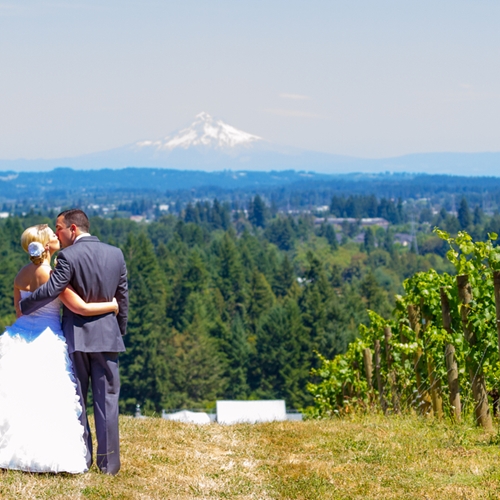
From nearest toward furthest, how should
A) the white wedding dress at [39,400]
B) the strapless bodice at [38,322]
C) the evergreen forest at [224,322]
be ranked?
the white wedding dress at [39,400]
the strapless bodice at [38,322]
the evergreen forest at [224,322]

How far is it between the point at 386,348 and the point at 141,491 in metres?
5.14

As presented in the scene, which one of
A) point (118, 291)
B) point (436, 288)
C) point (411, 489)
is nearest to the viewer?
point (411, 489)

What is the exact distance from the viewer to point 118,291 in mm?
6551

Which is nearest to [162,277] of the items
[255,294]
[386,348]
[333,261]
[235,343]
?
[255,294]

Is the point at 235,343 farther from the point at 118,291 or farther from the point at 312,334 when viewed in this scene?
the point at 118,291

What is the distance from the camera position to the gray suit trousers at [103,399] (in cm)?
643

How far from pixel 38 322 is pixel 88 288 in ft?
1.43

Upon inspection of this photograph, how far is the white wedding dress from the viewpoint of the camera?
6.09 metres

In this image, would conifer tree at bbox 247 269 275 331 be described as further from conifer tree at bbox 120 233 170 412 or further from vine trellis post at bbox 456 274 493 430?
vine trellis post at bbox 456 274 493 430

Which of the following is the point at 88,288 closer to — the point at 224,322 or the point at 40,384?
the point at 40,384

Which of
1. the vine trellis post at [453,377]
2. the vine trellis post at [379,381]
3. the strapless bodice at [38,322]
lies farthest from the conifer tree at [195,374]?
the strapless bodice at [38,322]

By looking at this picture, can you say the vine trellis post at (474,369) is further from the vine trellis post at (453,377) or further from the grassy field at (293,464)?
the vine trellis post at (453,377)

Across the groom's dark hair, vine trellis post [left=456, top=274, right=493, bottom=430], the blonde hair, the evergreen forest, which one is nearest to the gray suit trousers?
the blonde hair

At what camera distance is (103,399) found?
21.1 feet
